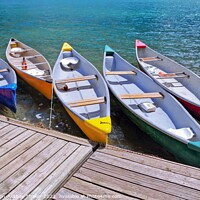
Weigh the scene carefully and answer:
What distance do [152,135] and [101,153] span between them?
1.71 metres

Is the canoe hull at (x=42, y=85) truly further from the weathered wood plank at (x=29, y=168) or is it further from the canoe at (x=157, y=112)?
the weathered wood plank at (x=29, y=168)

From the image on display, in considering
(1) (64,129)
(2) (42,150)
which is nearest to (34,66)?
(1) (64,129)

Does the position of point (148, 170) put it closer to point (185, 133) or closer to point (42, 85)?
point (185, 133)

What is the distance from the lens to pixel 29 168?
4.09 m

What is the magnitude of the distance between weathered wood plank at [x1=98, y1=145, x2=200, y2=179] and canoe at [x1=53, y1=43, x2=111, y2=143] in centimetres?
33

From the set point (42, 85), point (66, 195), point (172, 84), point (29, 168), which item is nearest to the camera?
point (66, 195)

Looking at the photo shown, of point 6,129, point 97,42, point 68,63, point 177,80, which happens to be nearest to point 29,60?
point 68,63

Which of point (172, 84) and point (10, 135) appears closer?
point (10, 135)

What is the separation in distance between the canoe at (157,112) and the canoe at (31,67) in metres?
2.18

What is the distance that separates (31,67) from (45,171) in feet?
22.7

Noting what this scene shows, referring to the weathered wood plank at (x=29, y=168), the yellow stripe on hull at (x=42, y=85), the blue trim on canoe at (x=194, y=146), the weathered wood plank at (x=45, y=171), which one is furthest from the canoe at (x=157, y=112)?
the weathered wood plank at (x=29, y=168)

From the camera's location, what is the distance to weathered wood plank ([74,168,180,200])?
3.65 m

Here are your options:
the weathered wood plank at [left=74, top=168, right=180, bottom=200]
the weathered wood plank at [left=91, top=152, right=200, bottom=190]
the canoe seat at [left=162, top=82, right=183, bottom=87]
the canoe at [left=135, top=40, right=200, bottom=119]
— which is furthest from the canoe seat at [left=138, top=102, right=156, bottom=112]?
the weathered wood plank at [left=74, top=168, right=180, bottom=200]

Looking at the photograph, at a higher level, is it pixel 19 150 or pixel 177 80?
pixel 177 80
